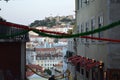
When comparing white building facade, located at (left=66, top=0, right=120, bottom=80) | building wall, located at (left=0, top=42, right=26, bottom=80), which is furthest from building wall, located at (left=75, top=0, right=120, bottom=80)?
building wall, located at (left=0, top=42, right=26, bottom=80)

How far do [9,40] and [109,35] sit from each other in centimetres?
618

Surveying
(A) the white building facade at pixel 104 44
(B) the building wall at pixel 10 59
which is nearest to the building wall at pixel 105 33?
(A) the white building facade at pixel 104 44

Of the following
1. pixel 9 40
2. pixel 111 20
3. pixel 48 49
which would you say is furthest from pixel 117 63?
pixel 48 49

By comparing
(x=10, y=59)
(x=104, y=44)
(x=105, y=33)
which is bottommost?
(x=10, y=59)

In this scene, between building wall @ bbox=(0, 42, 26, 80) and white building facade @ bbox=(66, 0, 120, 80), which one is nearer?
building wall @ bbox=(0, 42, 26, 80)

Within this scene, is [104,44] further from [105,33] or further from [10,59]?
[10,59]

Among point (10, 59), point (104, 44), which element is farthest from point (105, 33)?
point (10, 59)

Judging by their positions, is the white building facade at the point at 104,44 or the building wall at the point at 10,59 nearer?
the building wall at the point at 10,59

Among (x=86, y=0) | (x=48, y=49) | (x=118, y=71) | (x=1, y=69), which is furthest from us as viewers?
(x=48, y=49)

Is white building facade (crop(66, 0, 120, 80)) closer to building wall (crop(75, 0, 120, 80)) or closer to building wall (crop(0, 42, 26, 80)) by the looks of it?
building wall (crop(75, 0, 120, 80))

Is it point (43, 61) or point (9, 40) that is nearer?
point (9, 40)

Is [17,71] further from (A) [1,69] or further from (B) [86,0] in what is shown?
(B) [86,0]

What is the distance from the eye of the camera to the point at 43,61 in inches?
6078

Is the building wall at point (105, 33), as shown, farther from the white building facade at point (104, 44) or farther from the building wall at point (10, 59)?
the building wall at point (10, 59)
